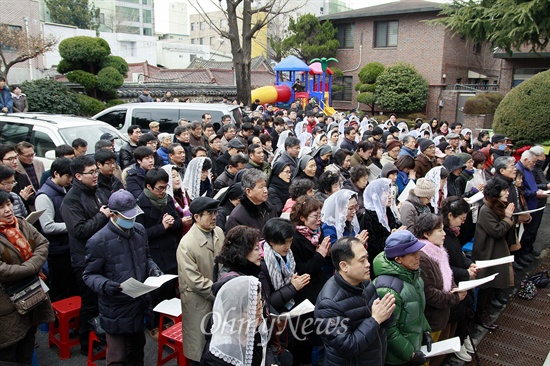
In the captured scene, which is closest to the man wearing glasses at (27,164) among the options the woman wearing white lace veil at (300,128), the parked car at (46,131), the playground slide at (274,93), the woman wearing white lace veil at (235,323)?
the parked car at (46,131)

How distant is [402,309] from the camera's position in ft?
11.5

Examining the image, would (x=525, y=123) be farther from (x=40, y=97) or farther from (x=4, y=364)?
(x=40, y=97)

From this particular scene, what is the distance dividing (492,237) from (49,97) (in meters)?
14.0

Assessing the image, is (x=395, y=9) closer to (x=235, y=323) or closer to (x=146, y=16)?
(x=235, y=323)

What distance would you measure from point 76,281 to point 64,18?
4817cm

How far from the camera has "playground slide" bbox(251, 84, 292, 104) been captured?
75.4 feet

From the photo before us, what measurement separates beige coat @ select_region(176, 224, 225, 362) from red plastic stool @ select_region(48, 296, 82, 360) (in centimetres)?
153

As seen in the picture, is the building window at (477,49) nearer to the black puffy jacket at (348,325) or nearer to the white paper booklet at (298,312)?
the white paper booklet at (298,312)

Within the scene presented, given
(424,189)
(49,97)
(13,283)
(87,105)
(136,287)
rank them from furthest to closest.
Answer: (87,105), (49,97), (424,189), (13,283), (136,287)

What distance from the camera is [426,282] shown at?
4090 millimetres

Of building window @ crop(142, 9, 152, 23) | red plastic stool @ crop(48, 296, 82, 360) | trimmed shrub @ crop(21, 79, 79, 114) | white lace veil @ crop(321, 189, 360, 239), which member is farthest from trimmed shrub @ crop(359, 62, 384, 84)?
building window @ crop(142, 9, 152, 23)

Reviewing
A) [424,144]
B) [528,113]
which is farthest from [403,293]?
[528,113]

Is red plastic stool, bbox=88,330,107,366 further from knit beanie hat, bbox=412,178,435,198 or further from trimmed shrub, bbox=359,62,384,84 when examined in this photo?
trimmed shrub, bbox=359,62,384,84

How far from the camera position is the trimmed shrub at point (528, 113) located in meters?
11.1
